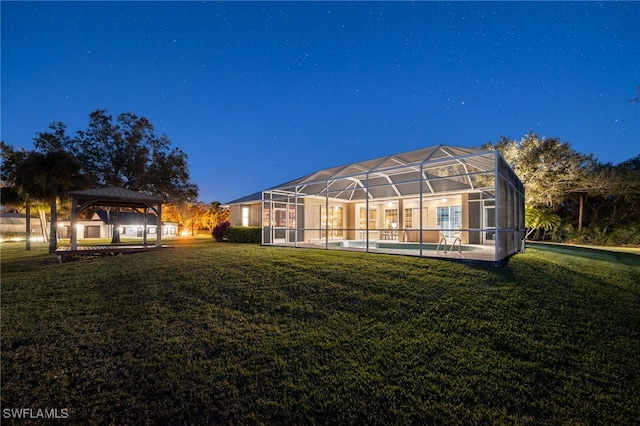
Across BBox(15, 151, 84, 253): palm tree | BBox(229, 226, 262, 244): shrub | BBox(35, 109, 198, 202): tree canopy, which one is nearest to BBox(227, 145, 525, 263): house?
BBox(229, 226, 262, 244): shrub

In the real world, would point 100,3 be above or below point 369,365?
above

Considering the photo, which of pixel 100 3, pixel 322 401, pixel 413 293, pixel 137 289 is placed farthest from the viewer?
pixel 100 3

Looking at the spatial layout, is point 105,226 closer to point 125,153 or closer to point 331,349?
point 125,153

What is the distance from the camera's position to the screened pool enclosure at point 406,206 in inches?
397

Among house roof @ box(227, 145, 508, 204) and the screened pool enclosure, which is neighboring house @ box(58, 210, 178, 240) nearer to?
house roof @ box(227, 145, 508, 204)

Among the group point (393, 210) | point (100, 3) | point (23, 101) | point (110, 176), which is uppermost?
point (23, 101)

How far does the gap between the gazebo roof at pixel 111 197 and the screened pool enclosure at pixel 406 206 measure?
17.4 feet

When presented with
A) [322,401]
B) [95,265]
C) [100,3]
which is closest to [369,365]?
[322,401]

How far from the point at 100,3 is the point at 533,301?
1796 centimetres

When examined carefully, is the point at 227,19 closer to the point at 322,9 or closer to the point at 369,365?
the point at 322,9

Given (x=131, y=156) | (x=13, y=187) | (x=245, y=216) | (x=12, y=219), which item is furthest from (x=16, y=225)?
(x=245, y=216)

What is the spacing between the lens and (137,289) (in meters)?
5.93

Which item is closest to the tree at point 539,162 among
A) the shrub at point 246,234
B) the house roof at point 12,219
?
the shrub at point 246,234

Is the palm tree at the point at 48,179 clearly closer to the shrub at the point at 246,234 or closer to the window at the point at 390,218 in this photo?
the shrub at the point at 246,234
